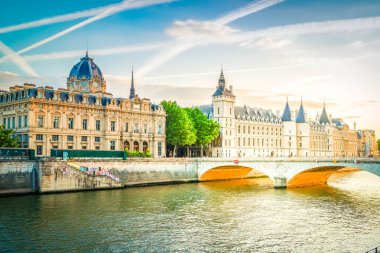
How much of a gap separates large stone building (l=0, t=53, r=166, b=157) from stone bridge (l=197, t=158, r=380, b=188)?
16.6 metres

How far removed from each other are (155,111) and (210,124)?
15.3 m

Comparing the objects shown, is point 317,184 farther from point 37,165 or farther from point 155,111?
point 37,165

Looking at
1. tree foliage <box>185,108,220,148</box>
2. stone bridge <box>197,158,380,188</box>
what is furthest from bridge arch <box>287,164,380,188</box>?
tree foliage <box>185,108,220,148</box>

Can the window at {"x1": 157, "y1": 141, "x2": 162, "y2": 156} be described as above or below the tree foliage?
below

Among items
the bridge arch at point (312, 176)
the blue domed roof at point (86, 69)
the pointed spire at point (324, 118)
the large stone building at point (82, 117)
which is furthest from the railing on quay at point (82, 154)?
the pointed spire at point (324, 118)

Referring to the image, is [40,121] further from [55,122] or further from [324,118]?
[324,118]

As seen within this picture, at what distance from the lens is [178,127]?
9631cm

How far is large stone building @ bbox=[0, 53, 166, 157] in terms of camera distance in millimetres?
75188

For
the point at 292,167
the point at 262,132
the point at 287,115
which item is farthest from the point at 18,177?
the point at 287,115

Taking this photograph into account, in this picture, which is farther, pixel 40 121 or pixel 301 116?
pixel 301 116

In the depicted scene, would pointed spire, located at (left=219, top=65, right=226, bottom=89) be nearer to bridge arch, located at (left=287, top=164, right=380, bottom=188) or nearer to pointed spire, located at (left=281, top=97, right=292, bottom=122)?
pointed spire, located at (left=281, top=97, right=292, bottom=122)

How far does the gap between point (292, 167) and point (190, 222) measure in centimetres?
3083

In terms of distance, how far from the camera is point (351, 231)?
37656 mm

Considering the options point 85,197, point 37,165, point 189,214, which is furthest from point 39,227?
point 37,165
